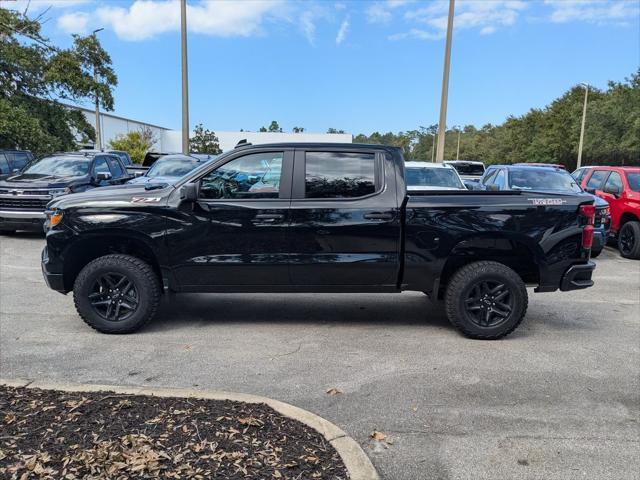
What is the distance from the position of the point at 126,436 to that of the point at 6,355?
8.15ft

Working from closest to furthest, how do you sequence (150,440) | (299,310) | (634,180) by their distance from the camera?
(150,440), (299,310), (634,180)

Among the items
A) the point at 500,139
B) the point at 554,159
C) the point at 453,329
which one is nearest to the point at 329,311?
the point at 453,329

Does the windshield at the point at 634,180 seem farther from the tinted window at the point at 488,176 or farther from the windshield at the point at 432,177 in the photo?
the windshield at the point at 432,177

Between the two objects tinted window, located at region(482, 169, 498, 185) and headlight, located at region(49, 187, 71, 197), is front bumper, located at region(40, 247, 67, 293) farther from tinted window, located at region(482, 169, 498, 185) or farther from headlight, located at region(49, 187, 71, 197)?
tinted window, located at region(482, 169, 498, 185)

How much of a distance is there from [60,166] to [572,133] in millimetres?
50101

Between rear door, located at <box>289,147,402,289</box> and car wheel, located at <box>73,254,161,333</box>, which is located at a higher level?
rear door, located at <box>289,147,402,289</box>

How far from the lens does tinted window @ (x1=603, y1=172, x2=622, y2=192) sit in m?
11.3

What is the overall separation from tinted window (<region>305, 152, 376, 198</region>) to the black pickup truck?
0.01m

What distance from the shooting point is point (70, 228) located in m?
5.36

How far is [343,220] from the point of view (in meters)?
5.32

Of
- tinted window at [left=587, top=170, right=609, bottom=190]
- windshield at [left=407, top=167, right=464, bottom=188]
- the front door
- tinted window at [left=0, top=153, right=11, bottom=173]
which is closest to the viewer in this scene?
the front door

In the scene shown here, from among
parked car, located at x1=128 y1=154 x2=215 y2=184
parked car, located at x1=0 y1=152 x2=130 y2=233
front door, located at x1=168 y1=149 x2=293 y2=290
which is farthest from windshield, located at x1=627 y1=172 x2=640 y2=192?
parked car, located at x1=0 y1=152 x2=130 y2=233

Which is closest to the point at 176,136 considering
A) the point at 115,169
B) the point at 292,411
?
the point at 115,169

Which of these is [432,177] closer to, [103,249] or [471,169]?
[103,249]
